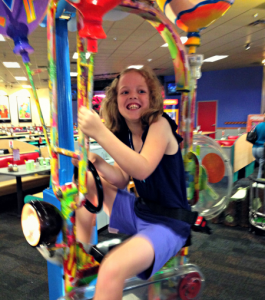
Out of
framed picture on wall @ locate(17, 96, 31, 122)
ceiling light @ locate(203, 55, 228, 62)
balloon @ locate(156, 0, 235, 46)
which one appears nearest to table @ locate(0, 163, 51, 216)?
balloon @ locate(156, 0, 235, 46)

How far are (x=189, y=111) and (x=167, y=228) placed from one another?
0.51m

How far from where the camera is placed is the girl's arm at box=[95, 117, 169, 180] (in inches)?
26.7

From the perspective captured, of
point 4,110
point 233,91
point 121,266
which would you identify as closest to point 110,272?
point 121,266

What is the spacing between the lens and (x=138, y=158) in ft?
2.42

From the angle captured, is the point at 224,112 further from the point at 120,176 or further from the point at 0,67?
the point at 120,176

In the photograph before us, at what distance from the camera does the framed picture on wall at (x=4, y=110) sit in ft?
39.9

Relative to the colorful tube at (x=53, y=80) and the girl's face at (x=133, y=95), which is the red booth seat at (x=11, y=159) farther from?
the colorful tube at (x=53, y=80)

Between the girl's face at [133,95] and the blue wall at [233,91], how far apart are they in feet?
30.8

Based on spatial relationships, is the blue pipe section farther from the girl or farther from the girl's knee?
the girl's knee

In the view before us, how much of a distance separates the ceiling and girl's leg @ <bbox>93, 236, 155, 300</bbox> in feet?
8.63

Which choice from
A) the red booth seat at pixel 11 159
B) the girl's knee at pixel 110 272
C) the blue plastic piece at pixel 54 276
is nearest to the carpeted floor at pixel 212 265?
the blue plastic piece at pixel 54 276

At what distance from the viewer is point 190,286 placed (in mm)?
925

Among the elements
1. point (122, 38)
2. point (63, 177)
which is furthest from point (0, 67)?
point (63, 177)

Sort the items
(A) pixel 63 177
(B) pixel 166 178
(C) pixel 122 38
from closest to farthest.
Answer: (B) pixel 166 178, (A) pixel 63 177, (C) pixel 122 38
